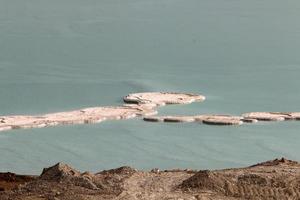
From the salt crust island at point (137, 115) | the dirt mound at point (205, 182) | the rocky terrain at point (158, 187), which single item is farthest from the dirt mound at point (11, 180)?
the salt crust island at point (137, 115)

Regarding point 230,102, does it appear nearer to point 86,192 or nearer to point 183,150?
point 183,150

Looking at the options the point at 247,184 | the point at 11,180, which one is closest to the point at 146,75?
the point at 11,180

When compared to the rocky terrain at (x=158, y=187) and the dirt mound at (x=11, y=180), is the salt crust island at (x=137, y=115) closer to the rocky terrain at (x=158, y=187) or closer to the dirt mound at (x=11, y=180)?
the dirt mound at (x=11, y=180)

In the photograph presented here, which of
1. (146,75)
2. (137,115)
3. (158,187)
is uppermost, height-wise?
(146,75)

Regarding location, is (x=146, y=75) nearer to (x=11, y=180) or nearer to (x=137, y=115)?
(x=137, y=115)

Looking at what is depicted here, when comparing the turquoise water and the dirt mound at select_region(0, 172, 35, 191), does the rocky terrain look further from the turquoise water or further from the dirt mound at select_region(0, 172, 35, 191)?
the turquoise water
